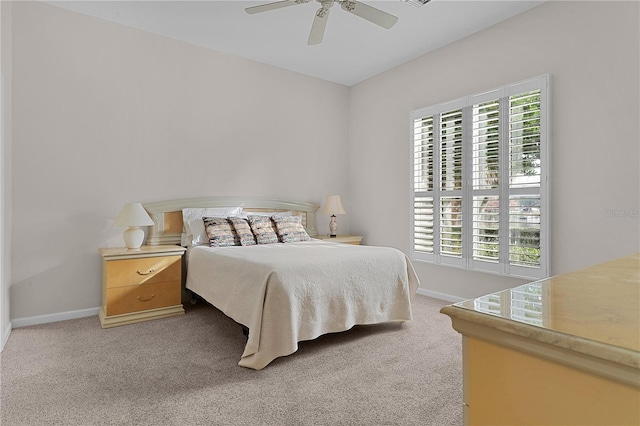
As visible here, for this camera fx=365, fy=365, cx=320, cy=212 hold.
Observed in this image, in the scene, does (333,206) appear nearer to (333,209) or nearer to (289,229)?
(333,209)

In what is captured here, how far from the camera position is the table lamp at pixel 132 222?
3.35 m

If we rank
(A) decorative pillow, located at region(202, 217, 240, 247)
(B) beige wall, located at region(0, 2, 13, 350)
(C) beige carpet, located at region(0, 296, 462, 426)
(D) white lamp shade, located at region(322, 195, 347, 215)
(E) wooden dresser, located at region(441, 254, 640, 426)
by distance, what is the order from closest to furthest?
1. (E) wooden dresser, located at region(441, 254, 640, 426)
2. (C) beige carpet, located at region(0, 296, 462, 426)
3. (B) beige wall, located at region(0, 2, 13, 350)
4. (A) decorative pillow, located at region(202, 217, 240, 247)
5. (D) white lamp shade, located at region(322, 195, 347, 215)

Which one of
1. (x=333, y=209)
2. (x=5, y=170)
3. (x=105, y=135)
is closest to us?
(x=5, y=170)

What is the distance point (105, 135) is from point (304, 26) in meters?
2.29

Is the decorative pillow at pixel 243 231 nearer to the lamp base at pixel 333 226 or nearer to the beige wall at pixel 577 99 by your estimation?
the lamp base at pixel 333 226

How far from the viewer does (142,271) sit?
340 cm

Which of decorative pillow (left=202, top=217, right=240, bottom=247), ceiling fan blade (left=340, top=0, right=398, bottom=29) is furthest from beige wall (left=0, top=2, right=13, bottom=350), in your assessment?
ceiling fan blade (left=340, top=0, right=398, bottom=29)

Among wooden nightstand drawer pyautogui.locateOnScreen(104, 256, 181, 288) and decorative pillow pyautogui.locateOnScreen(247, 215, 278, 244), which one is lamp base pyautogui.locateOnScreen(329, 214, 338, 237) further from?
wooden nightstand drawer pyautogui.locateOnScreen(104, 256, 181, 288)

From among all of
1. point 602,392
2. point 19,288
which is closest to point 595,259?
point 602,392

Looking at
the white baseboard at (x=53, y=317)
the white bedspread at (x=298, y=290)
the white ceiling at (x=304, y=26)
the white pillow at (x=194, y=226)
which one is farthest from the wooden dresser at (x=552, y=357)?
the white baseboard at (x=53, y=317)

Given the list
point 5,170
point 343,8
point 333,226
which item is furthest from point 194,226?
point 343,8

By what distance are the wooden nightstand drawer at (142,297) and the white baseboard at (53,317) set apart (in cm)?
52

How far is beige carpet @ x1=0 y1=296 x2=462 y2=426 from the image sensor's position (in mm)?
1849

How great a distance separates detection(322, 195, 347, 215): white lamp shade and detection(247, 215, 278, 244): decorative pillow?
1040 mm
